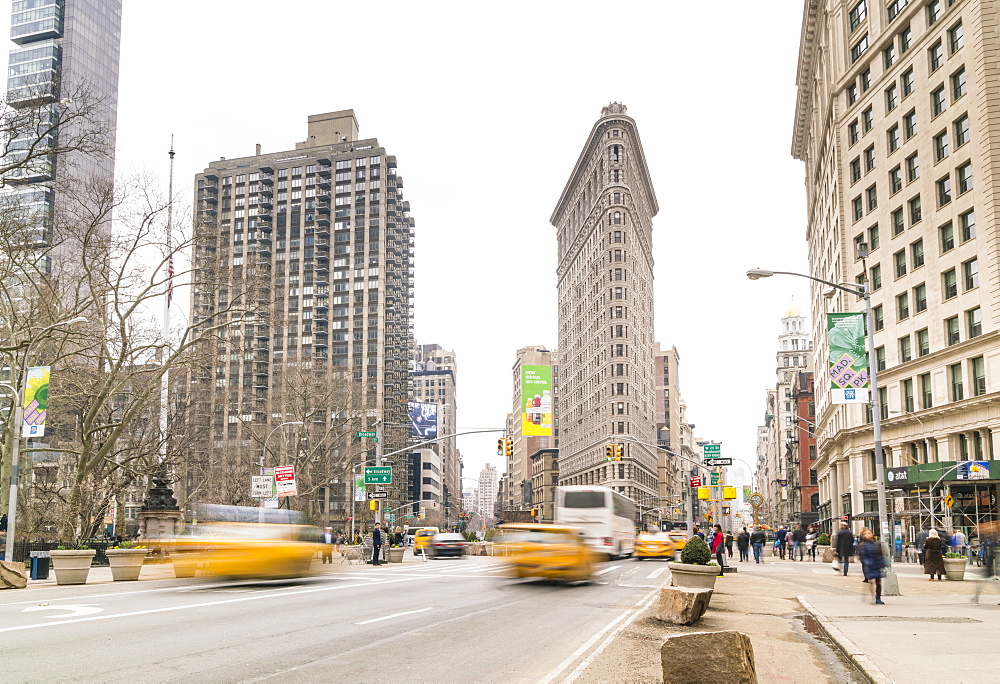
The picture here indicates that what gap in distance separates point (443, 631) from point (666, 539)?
37.5m

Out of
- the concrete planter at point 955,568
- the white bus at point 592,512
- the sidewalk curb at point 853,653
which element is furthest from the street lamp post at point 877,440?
the white bus at point 592,512

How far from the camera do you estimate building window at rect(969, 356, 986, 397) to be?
44.8 metres

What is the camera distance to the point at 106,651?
10.4m

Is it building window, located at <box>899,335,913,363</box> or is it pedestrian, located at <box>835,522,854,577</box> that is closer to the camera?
pedestrian, located at <box>835,522,854,577</box>

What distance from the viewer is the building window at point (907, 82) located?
53812 mm

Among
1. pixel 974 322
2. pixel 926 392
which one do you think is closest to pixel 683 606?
pixel 974 322

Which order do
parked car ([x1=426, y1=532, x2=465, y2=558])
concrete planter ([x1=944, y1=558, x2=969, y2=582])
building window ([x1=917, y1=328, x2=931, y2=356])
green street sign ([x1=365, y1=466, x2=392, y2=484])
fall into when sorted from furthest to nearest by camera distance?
building window ([x1=917, y1=328, x2=931, y2=356]) → parked car ([x1=426, y1=532, x2=465, y2=558]) → green street sign ([x1=365, y1=466, x2=392, y2=484]) → concrete planter ([x1=944, y1=558, x2=969, y2=582])

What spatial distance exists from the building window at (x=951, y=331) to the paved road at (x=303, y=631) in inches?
1326

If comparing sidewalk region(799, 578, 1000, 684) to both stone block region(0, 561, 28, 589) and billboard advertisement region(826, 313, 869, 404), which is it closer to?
billboard advertisement region(826, 313, 869, 404)

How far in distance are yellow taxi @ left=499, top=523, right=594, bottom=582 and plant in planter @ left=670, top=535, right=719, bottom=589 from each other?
362 cm

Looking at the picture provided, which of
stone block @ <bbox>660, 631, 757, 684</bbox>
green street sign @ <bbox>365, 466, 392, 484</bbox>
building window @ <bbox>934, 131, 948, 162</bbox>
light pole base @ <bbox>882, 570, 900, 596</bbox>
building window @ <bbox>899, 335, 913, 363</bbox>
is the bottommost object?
light pole base @ <bbox>882, 570, 900, 596</bbox>

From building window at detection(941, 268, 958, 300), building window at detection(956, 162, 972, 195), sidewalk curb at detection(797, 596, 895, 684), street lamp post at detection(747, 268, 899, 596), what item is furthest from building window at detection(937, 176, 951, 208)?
sidewalk curb at detection(797, 596, 895, 684)

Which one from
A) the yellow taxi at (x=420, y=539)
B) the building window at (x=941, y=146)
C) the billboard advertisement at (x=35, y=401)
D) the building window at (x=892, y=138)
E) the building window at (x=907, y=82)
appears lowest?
the yellow taxi at (x=420, y=539)

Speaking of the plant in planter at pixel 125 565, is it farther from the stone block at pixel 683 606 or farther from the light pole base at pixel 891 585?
the light pole base at pixel 891 585
